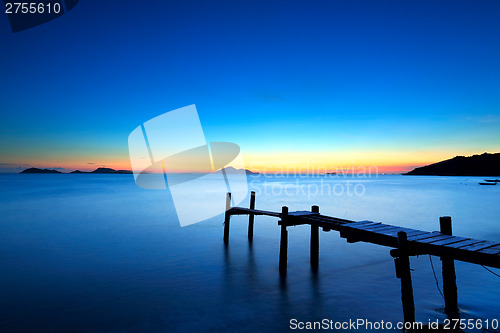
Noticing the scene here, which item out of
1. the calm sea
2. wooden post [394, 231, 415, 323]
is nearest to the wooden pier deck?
wooden post [394, 231, 415, 323]

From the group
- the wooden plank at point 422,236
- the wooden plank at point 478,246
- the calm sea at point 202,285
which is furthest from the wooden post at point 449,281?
the wooden plank at point 478,246

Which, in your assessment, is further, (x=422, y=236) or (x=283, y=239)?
(x=283, y=239)

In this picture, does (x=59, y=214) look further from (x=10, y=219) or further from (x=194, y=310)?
(x=194, y=310)

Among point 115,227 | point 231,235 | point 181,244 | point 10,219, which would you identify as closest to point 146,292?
point 181,244

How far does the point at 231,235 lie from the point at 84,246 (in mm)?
7777

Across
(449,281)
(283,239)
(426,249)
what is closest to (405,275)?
(426,249)

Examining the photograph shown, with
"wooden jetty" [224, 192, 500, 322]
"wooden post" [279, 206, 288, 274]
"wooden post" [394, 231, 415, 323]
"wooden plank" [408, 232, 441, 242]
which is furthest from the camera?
"wooden post" [279, 206, 288, 274]

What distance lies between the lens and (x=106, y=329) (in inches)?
262

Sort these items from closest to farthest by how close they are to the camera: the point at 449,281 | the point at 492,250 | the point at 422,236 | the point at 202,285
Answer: the point at 492,250, the point at 422,236, the point at 449,281, the point at 202,285

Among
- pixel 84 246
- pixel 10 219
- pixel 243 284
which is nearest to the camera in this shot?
pixel 243 284

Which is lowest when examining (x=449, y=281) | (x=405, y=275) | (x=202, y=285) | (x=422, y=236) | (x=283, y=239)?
(x=202, y=285)

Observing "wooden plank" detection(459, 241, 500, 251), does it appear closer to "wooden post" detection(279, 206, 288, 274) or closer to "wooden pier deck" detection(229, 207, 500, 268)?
"wooden pier deck" detection(229, 207, 500, 268)

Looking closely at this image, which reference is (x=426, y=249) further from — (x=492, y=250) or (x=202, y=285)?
(x=202, y=285)

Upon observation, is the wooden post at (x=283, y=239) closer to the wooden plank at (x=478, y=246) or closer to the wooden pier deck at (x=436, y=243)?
the wooden pier deck at (x=436, y=243)
